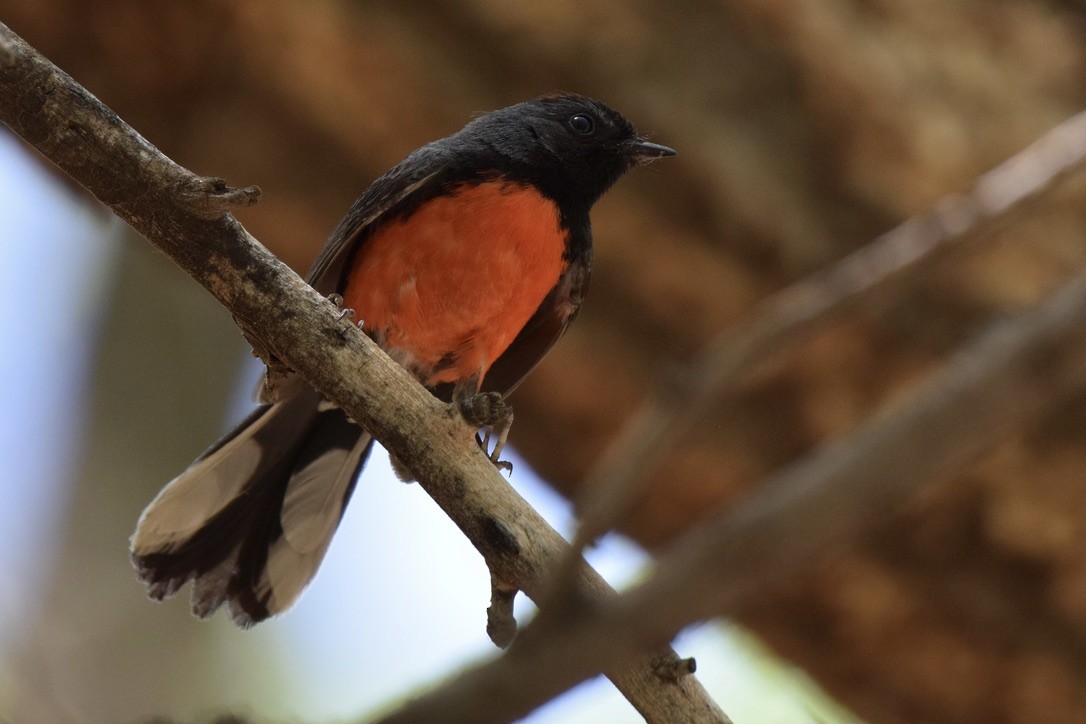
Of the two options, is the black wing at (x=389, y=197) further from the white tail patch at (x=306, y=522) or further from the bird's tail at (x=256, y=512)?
the white tail patch at (x=306, y=522)

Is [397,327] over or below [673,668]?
over

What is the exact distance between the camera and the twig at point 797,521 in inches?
40.9

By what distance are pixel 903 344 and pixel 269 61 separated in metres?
2.75

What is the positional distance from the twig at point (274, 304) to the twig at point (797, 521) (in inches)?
53.9

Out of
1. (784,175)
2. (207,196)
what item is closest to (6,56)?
(207,196)

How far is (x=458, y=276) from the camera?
4426 millimetres

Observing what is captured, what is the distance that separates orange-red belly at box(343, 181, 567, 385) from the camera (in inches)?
173

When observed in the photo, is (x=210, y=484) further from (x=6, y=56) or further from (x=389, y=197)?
(x=6, y=56)

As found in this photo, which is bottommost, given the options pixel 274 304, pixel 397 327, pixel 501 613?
pixel 501 613

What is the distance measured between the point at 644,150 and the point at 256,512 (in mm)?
2055

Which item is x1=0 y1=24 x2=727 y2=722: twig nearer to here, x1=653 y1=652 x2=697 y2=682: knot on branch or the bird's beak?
x1=653 y1=652 x2=697 y2=682: knot on branch

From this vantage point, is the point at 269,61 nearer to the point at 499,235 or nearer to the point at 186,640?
the point at 499,235

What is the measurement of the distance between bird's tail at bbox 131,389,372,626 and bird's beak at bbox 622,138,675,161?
5.12 ft

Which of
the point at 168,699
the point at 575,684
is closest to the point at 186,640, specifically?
the point at 168,699
